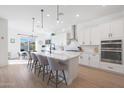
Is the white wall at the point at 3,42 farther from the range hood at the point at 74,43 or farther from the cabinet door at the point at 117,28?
the cabinet door at the point at 117,28

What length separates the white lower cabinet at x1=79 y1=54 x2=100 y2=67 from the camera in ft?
19.5

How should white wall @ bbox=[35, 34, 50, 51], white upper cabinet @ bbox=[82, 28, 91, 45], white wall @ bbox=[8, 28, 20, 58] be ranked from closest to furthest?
white upper cabinet @ bbox=[82, 28, 91, 45] → white wall @ bbox=[8, 28, 20, 58] → white wall @ bbox=[35, 34, 50, 51]

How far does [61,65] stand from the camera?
351 centimetres

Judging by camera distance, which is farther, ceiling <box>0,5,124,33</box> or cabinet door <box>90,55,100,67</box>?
cabinet door <box>90,55,100,67</box>

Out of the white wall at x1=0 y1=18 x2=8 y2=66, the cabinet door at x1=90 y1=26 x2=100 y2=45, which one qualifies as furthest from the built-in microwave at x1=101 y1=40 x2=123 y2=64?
the white wall at x1=0 y1=18 x2=8 y2=66

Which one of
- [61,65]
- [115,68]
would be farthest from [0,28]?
[115,68]

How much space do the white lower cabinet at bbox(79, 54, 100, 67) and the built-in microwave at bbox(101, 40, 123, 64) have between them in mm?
444

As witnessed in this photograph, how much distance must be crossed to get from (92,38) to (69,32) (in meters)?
2.47

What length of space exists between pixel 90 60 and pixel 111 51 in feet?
4.82

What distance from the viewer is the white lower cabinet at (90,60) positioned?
5.96m

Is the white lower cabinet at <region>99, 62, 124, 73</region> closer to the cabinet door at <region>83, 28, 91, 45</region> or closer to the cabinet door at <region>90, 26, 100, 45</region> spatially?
the cabinet door at <region>90, 26, 100, 45</region>
